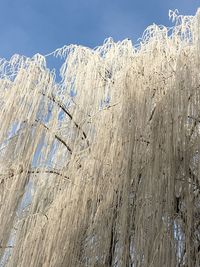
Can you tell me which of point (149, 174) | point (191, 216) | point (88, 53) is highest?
point (88, 53)

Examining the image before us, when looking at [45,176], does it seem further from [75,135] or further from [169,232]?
[169,232]

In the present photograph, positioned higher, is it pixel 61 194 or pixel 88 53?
pixel 88 53

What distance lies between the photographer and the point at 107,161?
11.1 ft

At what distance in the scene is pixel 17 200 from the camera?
3.50 m

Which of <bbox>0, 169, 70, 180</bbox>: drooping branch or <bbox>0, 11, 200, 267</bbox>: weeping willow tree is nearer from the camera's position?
<bbox>0, 11, 200, 267</bbox>: weeping willow tree

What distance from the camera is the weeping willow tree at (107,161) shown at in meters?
2.98

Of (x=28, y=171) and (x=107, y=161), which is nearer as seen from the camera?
(x=107, y=161)

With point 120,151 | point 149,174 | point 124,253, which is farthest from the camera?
point 120,151

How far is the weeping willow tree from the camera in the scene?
9.78 ft

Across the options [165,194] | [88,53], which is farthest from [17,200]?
[88,53]

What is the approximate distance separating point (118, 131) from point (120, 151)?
155 millimetres

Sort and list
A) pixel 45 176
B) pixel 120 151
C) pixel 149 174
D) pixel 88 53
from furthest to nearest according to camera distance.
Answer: pixel 88 53 < pixel 45 176 < pixel 120 151 < pixel 149 174

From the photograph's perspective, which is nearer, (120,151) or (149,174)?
(149,174)

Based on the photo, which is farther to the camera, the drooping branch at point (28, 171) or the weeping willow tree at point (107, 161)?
the drooping branch at point (28, 171)
